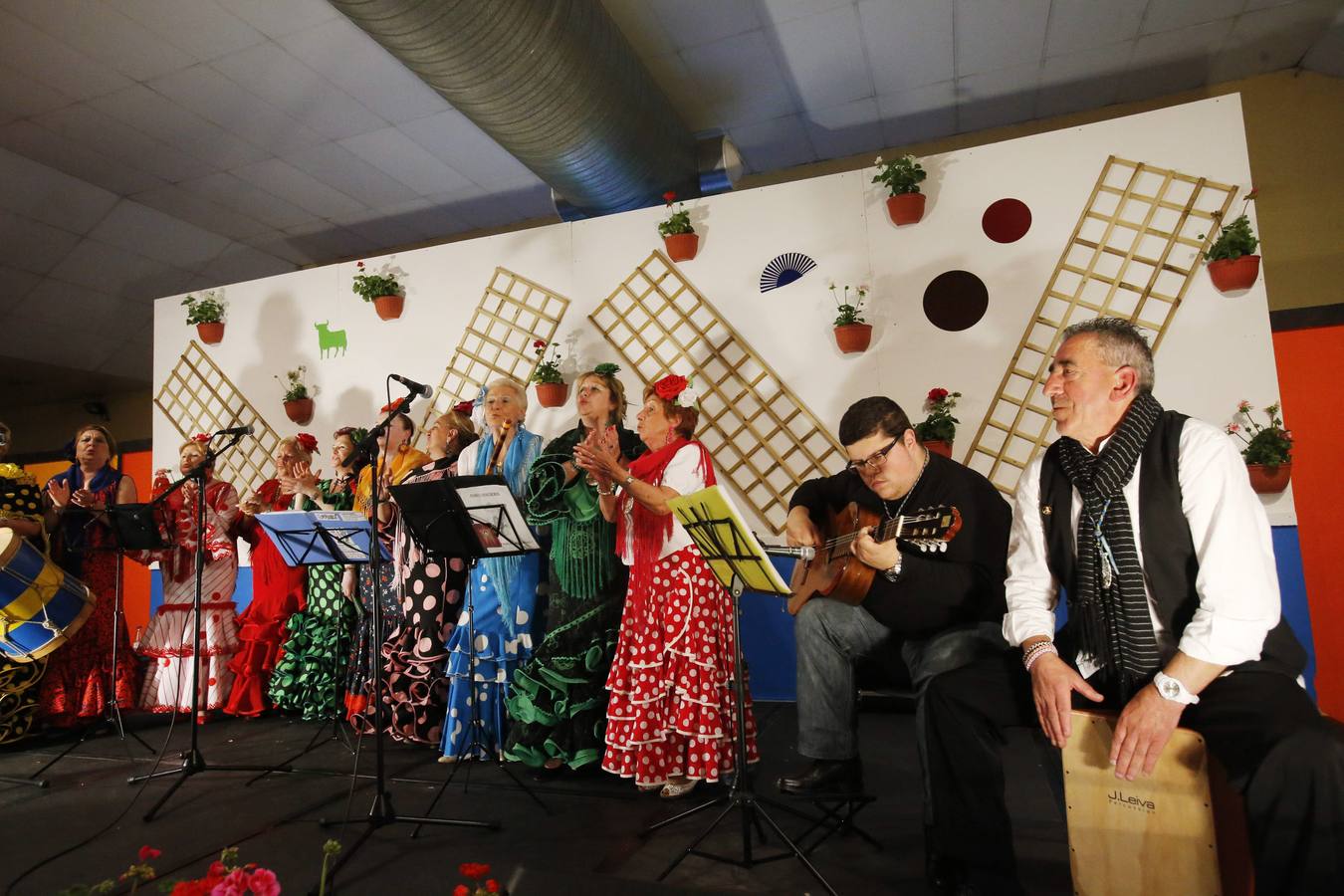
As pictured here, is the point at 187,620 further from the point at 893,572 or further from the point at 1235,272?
the point at 1235,272

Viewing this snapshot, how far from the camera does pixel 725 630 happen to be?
2.77 meters

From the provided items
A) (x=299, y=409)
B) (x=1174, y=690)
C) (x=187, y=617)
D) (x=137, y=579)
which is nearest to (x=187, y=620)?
(x=187, y=617)

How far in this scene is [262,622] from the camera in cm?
433

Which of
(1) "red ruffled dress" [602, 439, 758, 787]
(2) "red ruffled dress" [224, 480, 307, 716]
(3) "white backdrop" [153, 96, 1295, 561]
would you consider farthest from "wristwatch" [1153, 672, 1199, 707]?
(2) "red ruffled dress" [224, 480, 307, 716]

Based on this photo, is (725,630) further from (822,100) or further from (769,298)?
(822,100)

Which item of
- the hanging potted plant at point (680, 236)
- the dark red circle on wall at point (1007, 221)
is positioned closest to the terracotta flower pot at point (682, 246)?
the hanging potted plant at point (680, 236)

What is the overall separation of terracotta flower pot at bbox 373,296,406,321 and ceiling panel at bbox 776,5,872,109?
2667 millimetres

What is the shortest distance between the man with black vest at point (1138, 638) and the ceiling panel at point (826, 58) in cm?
305

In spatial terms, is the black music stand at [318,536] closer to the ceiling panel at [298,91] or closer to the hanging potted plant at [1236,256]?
the ceiling panel at [298,91]

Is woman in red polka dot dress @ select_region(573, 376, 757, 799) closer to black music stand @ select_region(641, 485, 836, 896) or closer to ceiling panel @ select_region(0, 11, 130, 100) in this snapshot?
black music stand @ select_region(641, 485, 836, 896)

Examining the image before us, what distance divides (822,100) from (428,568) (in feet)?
12.2

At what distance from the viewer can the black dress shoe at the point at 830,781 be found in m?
2.37

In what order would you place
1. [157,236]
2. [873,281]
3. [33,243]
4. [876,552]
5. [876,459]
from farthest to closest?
[157,236] → [33,243] → [873,281] → [876,459] → [876,552]

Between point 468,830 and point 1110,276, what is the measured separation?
3.40 meters
